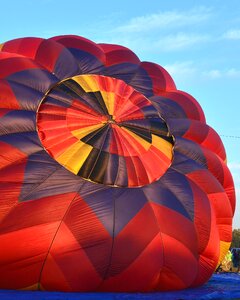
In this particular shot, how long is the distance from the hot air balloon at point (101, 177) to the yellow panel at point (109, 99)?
24mm

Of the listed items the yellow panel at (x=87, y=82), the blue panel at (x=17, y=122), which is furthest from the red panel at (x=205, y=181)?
the blue panel at (x=17, y=122)

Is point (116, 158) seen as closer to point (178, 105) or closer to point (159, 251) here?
point (159, 251)

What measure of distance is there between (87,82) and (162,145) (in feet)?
6.18

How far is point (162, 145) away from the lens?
29.1 ft

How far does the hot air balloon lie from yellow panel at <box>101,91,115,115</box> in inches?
1.0

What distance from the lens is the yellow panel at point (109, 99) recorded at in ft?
28.7

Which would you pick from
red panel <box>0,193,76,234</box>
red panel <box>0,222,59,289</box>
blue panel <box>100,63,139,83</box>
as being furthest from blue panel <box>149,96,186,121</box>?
red panel <box>0,222,59,289</box>

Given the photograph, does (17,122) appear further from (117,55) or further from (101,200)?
(117,55)

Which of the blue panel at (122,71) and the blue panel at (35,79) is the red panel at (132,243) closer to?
the blue panel at (35,79)

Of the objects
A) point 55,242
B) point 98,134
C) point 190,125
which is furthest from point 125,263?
point 190,125

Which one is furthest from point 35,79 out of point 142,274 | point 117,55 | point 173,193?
point 142,274

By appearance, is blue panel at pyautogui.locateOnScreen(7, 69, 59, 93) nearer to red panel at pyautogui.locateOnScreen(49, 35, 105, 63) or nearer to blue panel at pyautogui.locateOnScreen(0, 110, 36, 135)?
blue panel at pyautogui.locateOnScreen(0, 110, 36, 135)

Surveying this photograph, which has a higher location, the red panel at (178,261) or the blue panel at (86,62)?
the blue panel at (86,62)

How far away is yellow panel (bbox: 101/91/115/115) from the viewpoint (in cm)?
873
